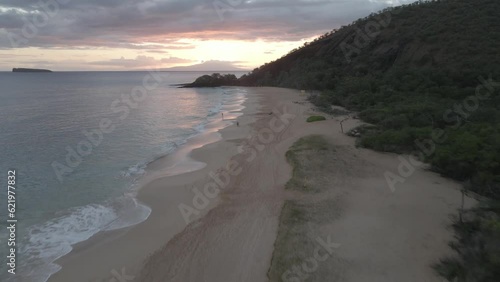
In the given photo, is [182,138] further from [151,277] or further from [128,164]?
[151,277]

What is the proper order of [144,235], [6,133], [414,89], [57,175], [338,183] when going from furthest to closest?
[414,89] < [6,133] < [57,175] < [338,183] < [144,235]

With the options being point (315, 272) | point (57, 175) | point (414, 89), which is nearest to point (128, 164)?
point (57, 175)

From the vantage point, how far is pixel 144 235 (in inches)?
381

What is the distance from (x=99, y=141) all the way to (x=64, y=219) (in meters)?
12.2

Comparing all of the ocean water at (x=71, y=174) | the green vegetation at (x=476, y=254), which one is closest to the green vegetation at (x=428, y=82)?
the green vegetation at (x=476, y=254)
